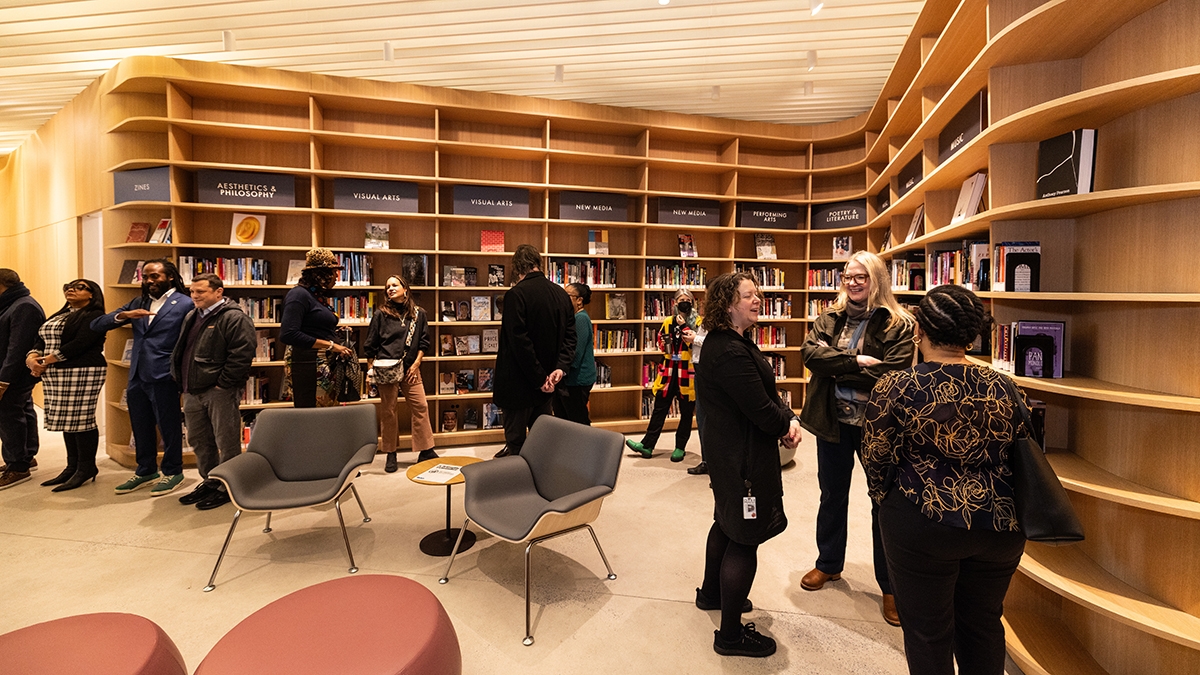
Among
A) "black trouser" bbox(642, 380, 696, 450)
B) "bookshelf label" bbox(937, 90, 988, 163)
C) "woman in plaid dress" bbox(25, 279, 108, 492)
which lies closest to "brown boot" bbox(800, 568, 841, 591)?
"black trouser" bbox(642, 380, 696, 450)

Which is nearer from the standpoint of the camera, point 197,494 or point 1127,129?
point 1127,129

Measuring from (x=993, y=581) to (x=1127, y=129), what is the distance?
171 centimetres

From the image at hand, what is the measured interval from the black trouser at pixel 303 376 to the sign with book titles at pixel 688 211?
3.65 meters

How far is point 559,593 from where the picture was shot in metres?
2.71

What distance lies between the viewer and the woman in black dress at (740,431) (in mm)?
2033

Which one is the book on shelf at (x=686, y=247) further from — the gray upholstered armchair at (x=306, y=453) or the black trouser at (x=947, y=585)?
the black trouser at (x=947, y=585)

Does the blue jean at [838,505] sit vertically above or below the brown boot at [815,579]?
above

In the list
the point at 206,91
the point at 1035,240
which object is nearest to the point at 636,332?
the point at 1035,240

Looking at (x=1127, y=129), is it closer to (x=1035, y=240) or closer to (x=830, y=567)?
(x=1035, y=240)

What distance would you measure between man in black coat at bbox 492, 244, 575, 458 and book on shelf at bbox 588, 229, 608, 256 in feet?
7.05

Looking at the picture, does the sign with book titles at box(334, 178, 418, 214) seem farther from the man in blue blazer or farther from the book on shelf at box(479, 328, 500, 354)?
the man in blue blazer

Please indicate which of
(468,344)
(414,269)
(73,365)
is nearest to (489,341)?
(468,344)

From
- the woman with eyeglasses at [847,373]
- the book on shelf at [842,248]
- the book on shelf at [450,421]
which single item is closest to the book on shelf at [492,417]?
the book on shelf at [450,421]

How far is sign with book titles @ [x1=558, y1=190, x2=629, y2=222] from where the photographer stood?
5742 mm
